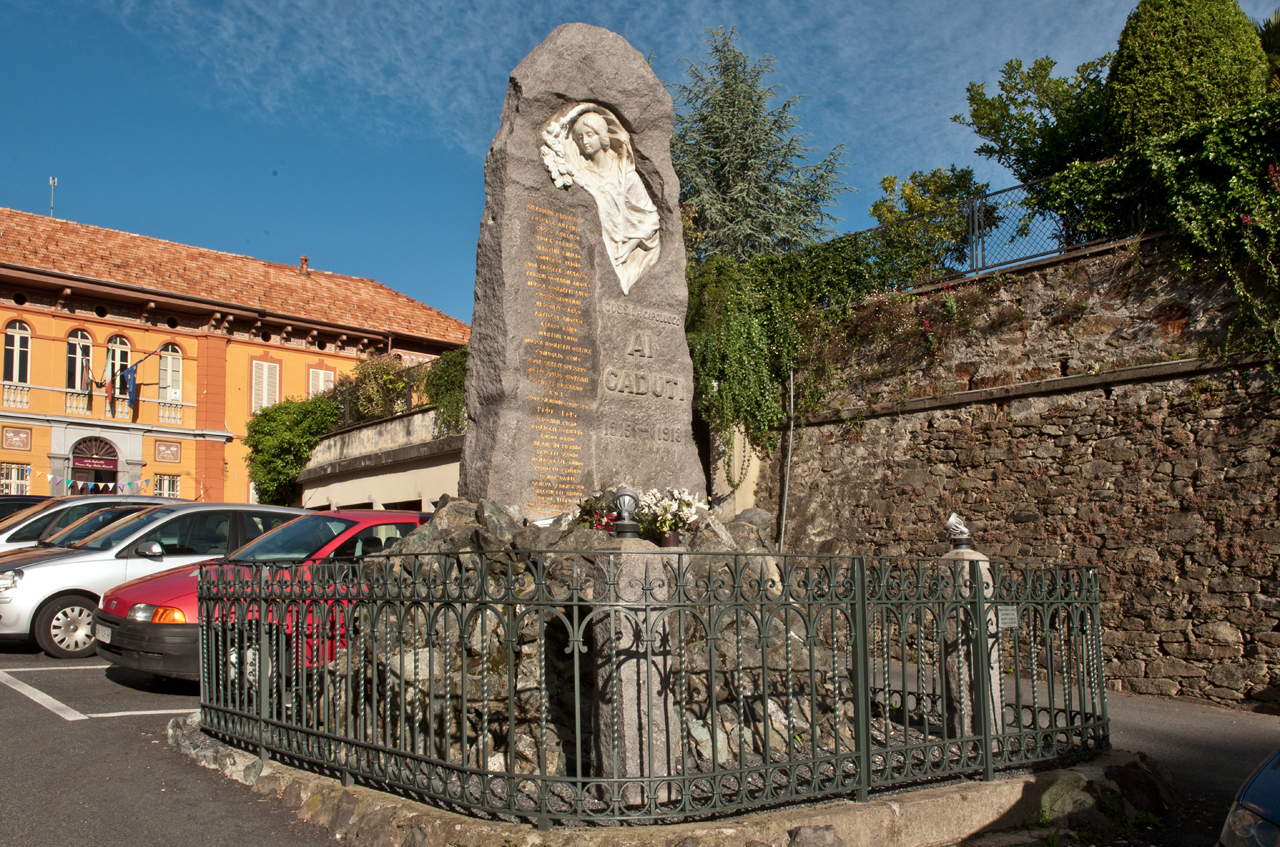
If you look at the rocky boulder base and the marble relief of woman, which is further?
the marble relief of woman

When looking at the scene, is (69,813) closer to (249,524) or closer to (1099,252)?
(249,524)

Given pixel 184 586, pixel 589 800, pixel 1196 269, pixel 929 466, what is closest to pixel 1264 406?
pixel 1196 269

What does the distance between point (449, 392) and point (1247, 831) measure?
14649mm

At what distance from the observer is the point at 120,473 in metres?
25.6

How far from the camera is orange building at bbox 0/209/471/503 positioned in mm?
24547

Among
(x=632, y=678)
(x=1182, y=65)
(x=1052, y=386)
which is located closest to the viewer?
(x=632, y=678)

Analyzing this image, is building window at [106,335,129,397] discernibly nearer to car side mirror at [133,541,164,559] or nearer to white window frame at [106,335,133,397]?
white window frame at [106,335,133,397]

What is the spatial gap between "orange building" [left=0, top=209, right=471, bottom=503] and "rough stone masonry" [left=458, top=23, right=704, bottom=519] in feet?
62.7

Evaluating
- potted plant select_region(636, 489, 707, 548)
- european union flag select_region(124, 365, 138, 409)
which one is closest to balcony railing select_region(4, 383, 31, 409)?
european union flag select_region(124, 365, 138, 409)

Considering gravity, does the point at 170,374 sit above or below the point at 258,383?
above

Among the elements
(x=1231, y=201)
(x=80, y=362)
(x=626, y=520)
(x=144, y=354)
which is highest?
(x=144, y=354)

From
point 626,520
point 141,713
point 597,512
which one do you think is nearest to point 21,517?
point 141,713

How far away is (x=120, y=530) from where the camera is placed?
410 inches

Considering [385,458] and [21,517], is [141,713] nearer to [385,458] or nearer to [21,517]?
[21,517]
